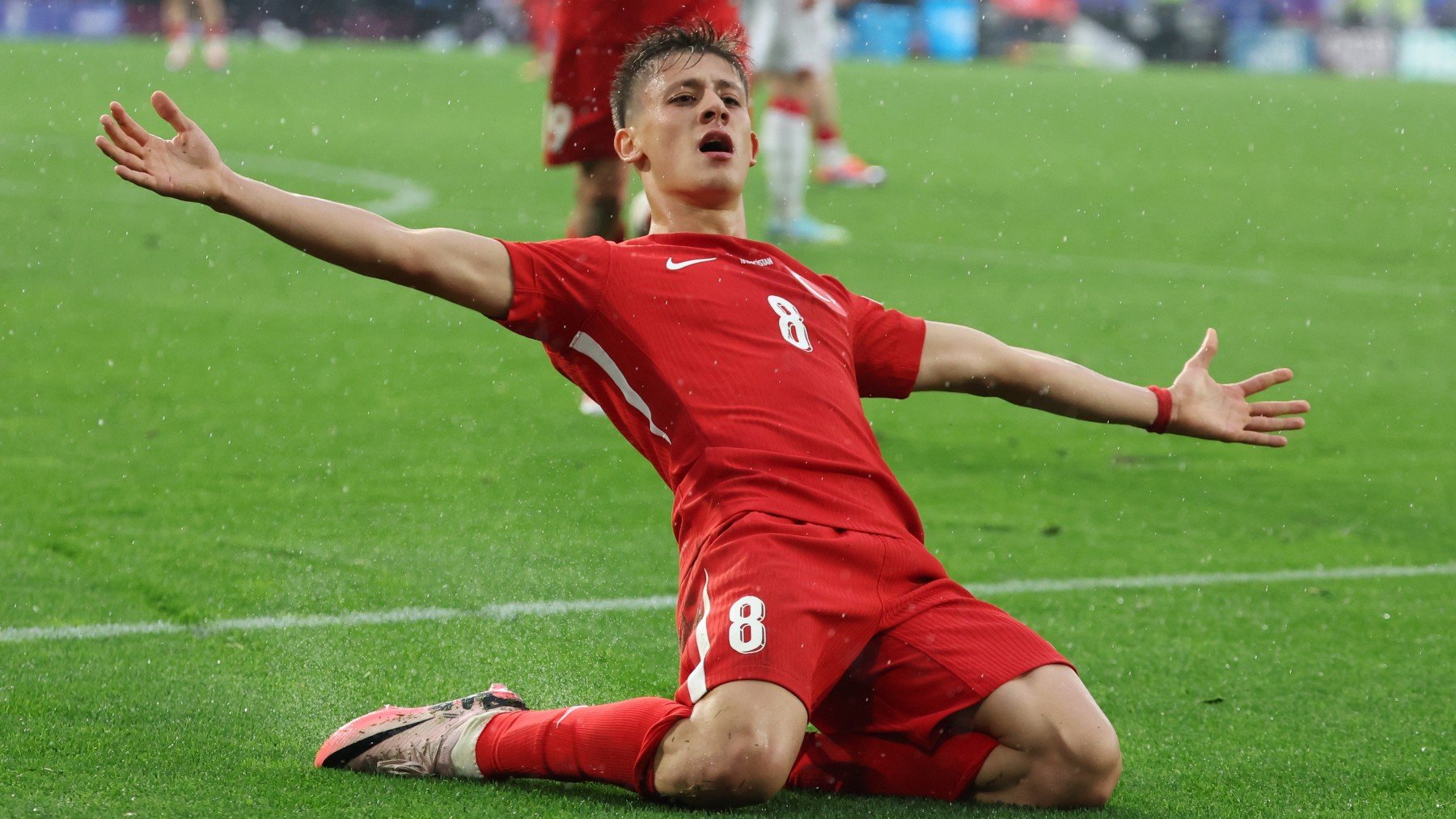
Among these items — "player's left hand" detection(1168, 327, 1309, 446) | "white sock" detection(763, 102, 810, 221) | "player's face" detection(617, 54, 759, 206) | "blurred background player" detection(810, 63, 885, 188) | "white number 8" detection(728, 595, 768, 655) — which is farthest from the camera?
"blurred background player" detection(810, 63, 885, 188)

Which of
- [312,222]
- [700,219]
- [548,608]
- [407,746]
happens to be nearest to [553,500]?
[548,608]

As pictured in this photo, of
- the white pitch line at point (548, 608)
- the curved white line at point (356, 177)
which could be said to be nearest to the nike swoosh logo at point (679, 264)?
the white pitch line at point (548, 608)

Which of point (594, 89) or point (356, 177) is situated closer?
point (594, 89)

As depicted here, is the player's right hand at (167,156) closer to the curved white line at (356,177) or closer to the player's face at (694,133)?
the player's face at (694,133)

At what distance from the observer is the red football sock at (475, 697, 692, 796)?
2.96 meters

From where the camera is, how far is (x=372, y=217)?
3.03m

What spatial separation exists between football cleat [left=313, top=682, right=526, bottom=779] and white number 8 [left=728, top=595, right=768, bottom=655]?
0.50 metres

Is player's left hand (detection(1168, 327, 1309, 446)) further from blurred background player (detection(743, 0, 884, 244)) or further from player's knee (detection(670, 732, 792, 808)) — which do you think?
blurred background player (detection(743, 0, 884, 244))

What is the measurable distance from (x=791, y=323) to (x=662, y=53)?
0.71 m

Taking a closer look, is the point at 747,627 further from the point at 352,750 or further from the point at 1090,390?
the point at 1090,390

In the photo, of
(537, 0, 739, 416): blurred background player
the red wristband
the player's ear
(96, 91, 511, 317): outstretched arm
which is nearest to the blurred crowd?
(537, 0, 739, 416): blurred background player

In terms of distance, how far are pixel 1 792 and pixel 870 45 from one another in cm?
Answer: 3444

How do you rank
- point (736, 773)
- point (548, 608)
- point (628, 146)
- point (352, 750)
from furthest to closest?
point (548, 608) → point (628, 146) → point (352, 750) → point (736, 773)

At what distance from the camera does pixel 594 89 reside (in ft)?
20.2
